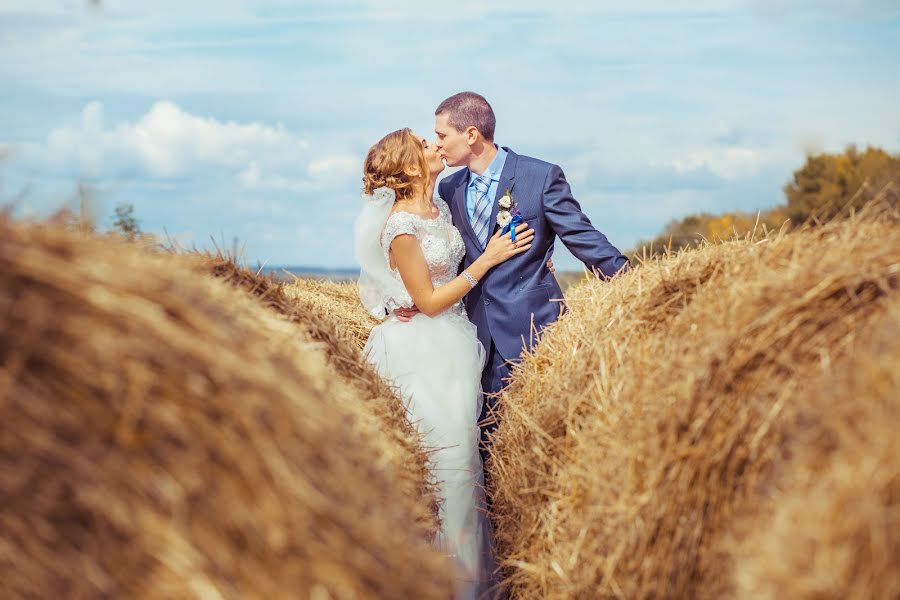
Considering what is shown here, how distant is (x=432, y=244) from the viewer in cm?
598

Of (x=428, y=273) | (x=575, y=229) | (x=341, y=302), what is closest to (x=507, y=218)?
(x=575, y=229)

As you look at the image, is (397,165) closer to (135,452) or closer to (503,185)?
(503,185)

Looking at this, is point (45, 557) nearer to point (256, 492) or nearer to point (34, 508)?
point (34, 508)

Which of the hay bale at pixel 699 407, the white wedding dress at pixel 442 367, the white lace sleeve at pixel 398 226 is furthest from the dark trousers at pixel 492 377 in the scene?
the hay bale at pixel 699 407

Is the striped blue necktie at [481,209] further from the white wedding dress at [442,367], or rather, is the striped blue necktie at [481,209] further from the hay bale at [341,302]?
the hay bale at [341,302]

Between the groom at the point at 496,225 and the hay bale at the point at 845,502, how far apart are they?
320cm

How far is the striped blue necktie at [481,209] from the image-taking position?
248 inches

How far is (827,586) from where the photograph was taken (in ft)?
7.71

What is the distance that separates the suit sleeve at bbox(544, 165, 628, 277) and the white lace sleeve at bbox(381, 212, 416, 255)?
0.92 meters

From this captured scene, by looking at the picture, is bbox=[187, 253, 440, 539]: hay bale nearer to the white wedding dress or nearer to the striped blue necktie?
the white wedding dress

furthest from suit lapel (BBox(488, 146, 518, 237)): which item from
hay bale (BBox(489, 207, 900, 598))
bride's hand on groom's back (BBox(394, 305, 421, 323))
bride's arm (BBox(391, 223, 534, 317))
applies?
hay bale (BBox(489, 207, 900, 598))

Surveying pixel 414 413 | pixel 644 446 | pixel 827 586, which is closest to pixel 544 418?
pixel 644 446

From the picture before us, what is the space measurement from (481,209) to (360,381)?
2481mm

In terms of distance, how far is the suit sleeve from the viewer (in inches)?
229
